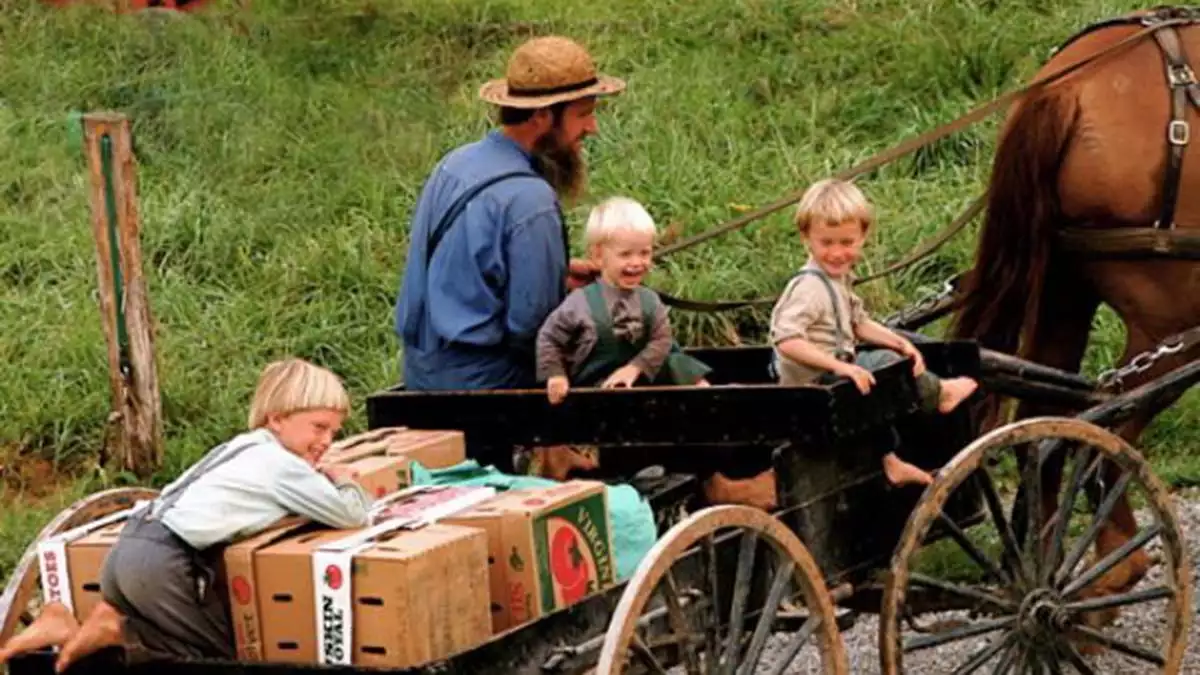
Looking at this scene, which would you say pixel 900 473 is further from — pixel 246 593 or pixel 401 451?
pixel 246 593

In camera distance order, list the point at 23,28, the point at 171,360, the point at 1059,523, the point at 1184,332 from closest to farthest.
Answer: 1. the point at 1059,523
2. the point at 1184,332
3. the point at 171,360
4. the point at 23,28

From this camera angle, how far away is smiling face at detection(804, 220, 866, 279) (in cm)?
588

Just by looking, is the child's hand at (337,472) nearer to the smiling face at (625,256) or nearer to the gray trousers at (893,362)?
the smiling face at (625,256)

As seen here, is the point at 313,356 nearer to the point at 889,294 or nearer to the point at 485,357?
the point at 889,294

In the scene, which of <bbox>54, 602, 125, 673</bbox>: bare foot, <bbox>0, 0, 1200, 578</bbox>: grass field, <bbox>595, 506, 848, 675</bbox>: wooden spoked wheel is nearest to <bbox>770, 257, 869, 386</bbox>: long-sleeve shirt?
<bbox>595, 506, 848, 675</bbox>: wooden spoked wheel

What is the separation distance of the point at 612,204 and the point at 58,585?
1774mm

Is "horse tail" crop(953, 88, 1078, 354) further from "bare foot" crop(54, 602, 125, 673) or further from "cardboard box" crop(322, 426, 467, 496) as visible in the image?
"bare foot" crop(54, 602, 125, 673)

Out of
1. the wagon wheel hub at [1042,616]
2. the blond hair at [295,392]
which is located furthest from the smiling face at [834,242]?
the blond hair at [295,392]

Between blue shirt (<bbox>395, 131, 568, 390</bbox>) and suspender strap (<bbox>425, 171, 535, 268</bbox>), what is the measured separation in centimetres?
1

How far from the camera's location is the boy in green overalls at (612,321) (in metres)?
5.87

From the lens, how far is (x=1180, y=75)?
7105 mm

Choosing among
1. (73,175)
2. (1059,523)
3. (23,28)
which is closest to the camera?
(1059,523)

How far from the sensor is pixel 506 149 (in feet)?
20.2

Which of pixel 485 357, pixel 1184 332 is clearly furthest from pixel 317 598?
pixel 1184 332
